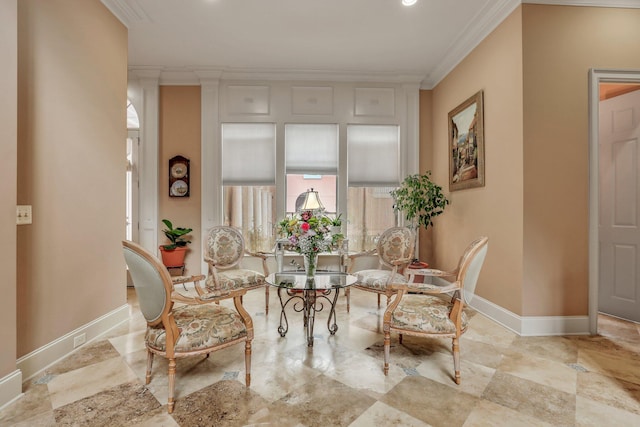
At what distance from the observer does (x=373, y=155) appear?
490 cm

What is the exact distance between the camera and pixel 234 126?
15.6ft

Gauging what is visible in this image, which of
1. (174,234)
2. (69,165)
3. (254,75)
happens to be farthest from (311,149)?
(69,165)

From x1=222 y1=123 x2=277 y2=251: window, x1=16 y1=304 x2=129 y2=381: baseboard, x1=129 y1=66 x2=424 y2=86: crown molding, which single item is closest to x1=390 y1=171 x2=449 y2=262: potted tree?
x1=129 y1=66 x2=424 y2=86: crown molding

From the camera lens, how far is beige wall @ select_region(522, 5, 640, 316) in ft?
9.28

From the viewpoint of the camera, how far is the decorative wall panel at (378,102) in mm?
4836

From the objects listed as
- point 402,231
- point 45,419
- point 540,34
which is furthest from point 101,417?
Result: point 540,34

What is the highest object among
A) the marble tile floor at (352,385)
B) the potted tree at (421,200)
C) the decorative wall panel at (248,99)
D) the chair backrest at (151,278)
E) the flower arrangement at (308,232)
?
the decorative wall panel at (248,99)

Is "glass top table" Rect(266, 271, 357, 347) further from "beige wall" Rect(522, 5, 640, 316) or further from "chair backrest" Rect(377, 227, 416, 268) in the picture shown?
"beige wall" Rect(522, 5, 640, 316)

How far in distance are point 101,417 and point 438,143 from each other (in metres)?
4.86

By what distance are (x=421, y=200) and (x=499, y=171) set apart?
123 cm

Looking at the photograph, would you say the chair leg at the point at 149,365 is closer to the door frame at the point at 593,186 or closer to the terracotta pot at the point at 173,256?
the terracotta pot at the point at 173,256

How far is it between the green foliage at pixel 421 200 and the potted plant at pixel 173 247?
3.30 metres

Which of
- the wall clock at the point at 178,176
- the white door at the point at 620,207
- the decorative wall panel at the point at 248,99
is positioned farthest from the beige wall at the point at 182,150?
the white door at the point at 620,207

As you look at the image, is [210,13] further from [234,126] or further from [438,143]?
[438,143]
